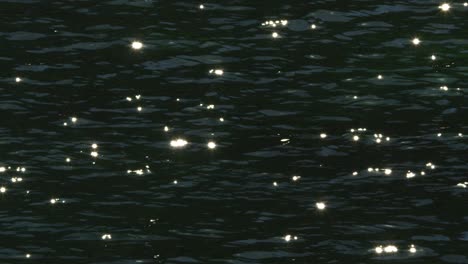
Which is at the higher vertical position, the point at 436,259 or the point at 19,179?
the point at 19,179

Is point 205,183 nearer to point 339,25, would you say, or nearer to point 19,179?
point 19,179

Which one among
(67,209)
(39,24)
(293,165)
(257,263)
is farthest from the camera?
(39,24)

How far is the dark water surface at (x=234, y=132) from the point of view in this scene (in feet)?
121

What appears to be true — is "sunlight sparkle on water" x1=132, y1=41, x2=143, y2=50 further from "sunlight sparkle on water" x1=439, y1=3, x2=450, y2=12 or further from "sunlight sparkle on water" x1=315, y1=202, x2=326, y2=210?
"sunlight sparkle on water" x1=315, y1=202, x2=326, y2=210

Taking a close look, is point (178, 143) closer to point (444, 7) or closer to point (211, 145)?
point (211, 145)

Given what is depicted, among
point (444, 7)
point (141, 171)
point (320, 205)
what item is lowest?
point (320, 205)

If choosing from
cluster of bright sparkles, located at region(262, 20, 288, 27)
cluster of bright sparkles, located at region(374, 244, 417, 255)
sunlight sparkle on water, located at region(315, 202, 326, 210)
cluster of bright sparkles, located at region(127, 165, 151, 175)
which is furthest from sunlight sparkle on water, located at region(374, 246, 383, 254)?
cluster of bright sparkles, located at region(262, 20, 288, 27)

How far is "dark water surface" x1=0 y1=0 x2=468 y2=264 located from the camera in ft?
121

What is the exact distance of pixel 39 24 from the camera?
53750 millimetres

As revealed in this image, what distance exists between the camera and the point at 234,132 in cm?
4394

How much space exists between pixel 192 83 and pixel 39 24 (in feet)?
29.1

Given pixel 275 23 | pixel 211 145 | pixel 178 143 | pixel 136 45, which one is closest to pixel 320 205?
pixel 211 145

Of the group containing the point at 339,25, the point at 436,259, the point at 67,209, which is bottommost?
the point at 436,259

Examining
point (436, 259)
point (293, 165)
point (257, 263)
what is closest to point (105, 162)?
point (293, 165)
